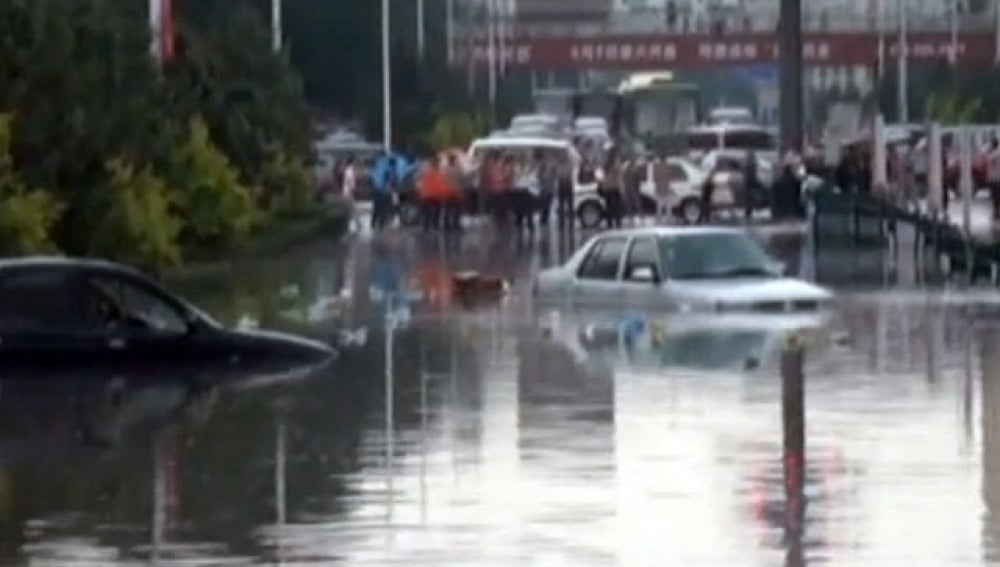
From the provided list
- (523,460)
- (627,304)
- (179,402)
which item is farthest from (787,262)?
(523,460)

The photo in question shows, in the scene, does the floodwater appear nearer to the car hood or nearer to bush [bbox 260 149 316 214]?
the car hood

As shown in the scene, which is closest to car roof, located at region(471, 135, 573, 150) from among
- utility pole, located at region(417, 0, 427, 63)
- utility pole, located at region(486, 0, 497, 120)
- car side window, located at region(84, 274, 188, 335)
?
utility pole, located at region(417, 0, 427, 63)

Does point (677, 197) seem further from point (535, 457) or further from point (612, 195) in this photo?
point (535, 457)

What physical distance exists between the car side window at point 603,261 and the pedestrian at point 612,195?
95.4 feet

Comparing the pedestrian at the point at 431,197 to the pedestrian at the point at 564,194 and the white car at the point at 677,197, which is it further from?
the white car at the point at 677,197

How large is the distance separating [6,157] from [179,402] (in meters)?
14.1

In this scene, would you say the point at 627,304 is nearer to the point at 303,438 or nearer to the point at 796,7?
the point at 303,438

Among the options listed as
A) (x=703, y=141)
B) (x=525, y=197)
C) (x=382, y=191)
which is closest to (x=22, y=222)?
(x=382, y=191)

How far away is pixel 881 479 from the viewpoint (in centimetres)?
2211

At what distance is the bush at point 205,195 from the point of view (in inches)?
2131

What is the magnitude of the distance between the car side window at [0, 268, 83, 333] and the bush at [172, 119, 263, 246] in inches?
884

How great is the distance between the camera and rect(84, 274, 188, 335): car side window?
3075 centimetres

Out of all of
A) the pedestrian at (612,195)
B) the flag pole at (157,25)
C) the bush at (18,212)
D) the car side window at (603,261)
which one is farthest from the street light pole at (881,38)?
the bush at (18,212)

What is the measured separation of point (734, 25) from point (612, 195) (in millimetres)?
64158
